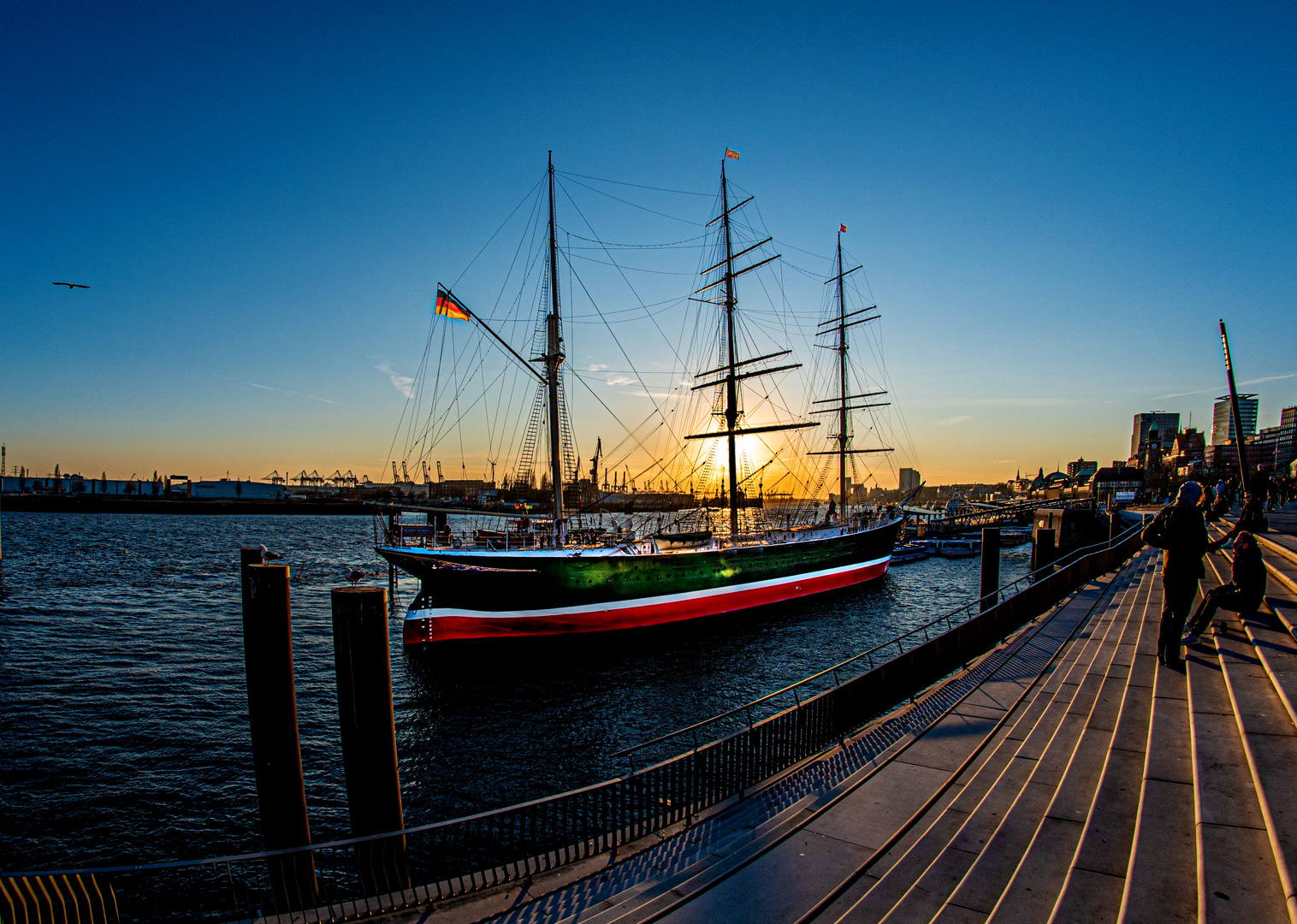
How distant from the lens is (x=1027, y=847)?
4301 mm

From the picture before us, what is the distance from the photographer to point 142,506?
12800 centimetres

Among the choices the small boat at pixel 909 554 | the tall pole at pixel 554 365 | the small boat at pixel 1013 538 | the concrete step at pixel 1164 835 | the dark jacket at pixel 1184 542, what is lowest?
the small boat at pixel 1013 538

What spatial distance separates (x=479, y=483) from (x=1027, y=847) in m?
189

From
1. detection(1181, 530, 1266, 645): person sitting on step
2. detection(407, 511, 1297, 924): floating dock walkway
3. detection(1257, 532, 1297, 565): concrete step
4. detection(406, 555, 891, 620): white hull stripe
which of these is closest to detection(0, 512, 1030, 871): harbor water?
detection(406, 555, 891, 620): white hull stripe

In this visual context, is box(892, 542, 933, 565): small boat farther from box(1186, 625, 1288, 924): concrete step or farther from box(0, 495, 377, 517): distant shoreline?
box(0, 495, 377, 517): distant shoreline

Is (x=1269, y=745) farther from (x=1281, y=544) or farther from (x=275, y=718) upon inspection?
(x=1281, y=544)

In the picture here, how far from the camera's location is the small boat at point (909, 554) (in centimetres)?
5052

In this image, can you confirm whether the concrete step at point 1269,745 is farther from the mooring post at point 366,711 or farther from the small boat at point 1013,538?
the small boat at point 1013,538

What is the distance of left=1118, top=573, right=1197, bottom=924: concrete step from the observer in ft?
11.3

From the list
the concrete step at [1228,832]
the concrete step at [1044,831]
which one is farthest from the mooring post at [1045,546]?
the concrete step at [1228,832]

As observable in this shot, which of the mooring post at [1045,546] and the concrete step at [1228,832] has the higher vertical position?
the concrete step at [1228,832]

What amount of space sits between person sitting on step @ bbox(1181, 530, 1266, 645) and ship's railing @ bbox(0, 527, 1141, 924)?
2.97 m

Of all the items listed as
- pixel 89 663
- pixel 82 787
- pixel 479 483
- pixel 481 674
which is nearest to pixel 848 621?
pixel 481 674

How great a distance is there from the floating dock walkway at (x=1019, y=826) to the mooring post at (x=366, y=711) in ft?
6.88
